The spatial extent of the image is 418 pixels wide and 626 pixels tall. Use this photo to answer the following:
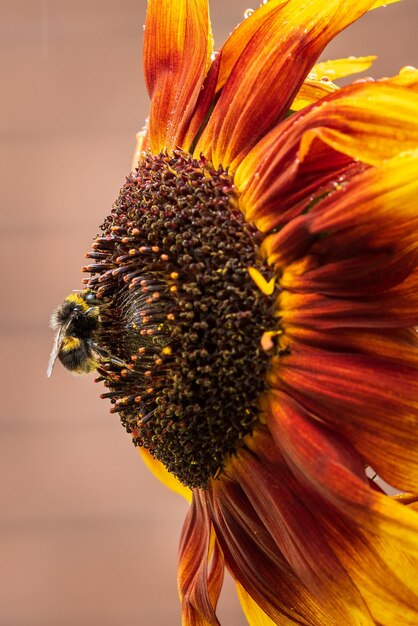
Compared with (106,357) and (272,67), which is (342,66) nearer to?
(272,67)

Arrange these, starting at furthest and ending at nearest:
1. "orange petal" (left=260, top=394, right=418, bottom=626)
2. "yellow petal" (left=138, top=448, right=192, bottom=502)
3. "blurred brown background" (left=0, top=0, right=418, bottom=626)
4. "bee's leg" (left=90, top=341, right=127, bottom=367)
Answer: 1. "blurred brown background" (left=0, top=0, right=418, bottom=626)
2. "yellow petal" (left=138, top=448, right=192, bottom=502)
3. "bee's leg" (left=90, top=341, right=127, bottom=367)
4. "orange petal" (left=260, top=394, right=418, bottom=626)

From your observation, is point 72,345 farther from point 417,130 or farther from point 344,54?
point 344,54

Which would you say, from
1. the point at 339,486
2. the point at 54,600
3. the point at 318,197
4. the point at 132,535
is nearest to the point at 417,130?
the point at 318,197

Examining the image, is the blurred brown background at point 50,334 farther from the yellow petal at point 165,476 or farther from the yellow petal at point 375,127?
the yellow petal at point 375,127

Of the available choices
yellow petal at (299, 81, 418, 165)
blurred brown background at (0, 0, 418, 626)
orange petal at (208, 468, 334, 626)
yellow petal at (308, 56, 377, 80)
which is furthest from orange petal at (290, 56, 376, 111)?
blurred brown background at (0, 0, 418, 626)

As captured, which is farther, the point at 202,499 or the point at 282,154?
the point at 202,499

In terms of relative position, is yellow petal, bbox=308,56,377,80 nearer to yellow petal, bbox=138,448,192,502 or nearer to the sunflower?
the sunflower
